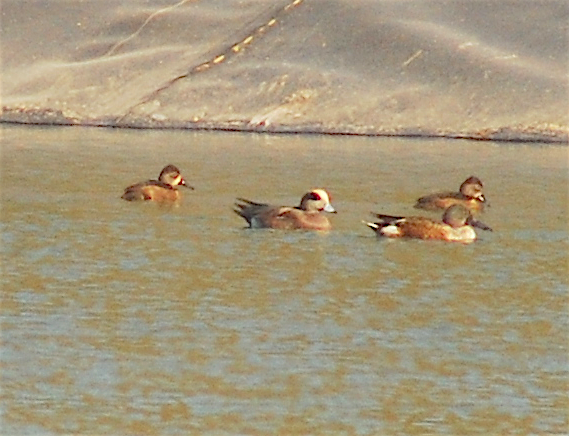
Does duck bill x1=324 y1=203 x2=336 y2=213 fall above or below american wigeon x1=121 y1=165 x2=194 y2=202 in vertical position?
below

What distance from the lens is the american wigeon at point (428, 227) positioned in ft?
47.0

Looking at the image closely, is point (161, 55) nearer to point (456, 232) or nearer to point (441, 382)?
point (456, 232)

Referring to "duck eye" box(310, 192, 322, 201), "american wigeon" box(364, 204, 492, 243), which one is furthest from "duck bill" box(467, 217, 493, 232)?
"duck eye" box(310, 192, 322, 201)

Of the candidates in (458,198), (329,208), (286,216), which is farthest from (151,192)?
(458,198)

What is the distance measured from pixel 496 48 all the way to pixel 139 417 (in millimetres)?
15562

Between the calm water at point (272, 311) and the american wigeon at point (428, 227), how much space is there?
13cm

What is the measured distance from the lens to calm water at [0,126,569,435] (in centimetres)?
855

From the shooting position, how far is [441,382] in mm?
9164

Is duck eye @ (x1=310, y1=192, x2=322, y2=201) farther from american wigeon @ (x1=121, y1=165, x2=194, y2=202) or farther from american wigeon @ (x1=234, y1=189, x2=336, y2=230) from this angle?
american wigeon @ (x1=121, y1=165, x2=194, y2=202)

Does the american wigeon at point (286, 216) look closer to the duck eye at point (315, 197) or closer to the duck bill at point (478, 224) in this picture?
the duck eye at point (315, 197)

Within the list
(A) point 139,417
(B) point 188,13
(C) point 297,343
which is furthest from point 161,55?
(A) point 139,417

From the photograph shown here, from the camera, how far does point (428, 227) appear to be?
47.1 feet

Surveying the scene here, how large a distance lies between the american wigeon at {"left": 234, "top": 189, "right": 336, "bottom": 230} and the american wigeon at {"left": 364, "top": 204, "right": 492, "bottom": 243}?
19.6 inches

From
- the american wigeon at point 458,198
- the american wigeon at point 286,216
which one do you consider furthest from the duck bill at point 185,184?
the american wigeon at point 286,216
